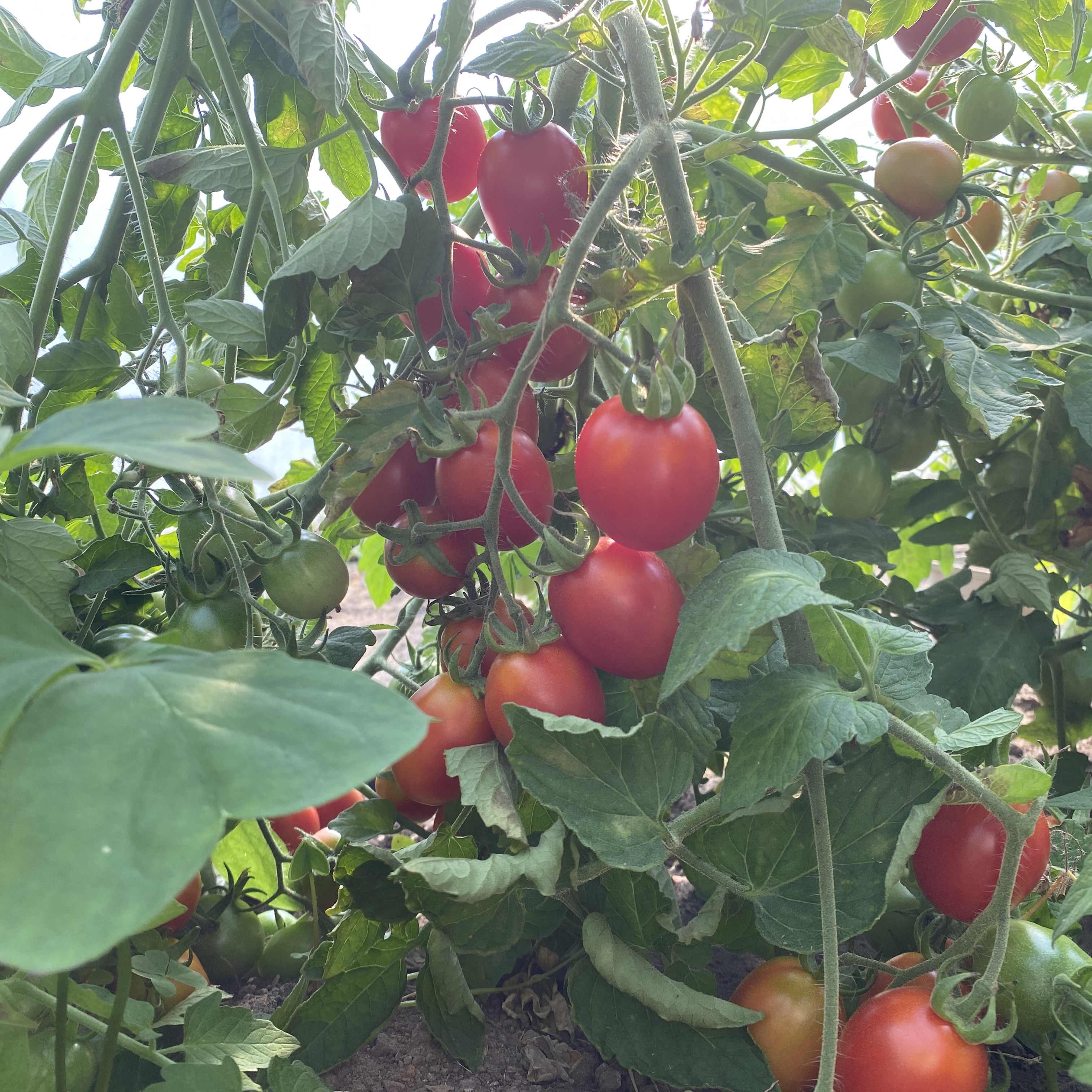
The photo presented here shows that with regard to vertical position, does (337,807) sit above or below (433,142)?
below

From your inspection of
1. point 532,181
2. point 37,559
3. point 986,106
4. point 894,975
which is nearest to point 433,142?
point 532,181

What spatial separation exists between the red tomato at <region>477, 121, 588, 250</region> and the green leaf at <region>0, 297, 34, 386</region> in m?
0.25

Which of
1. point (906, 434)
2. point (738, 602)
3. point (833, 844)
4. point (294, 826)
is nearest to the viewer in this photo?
point (738, 602)

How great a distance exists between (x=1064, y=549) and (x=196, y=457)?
78 centimetres

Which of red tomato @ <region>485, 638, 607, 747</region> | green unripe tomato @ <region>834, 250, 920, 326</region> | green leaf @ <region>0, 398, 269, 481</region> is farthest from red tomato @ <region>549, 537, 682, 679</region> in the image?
green unripe tomato @ <region>834, 250, 920, 326</region>

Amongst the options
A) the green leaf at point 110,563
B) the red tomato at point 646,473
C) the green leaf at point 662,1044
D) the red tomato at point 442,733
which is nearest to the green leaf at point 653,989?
the green leaf at point 662,1044

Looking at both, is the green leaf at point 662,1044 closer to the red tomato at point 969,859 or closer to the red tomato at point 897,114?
the red tomato at point 969,859

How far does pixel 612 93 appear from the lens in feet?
1.94

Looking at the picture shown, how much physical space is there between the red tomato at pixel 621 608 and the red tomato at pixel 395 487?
11cm

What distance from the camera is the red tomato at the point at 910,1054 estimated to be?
40 centimetres

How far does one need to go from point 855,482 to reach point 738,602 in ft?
1.38

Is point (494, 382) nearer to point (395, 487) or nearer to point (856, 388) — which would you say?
point (395, 487)

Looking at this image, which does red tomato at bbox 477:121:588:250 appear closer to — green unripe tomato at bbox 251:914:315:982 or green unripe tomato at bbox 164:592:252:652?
green unripe tomato at bbox 164:592:252:652

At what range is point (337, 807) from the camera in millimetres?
683
